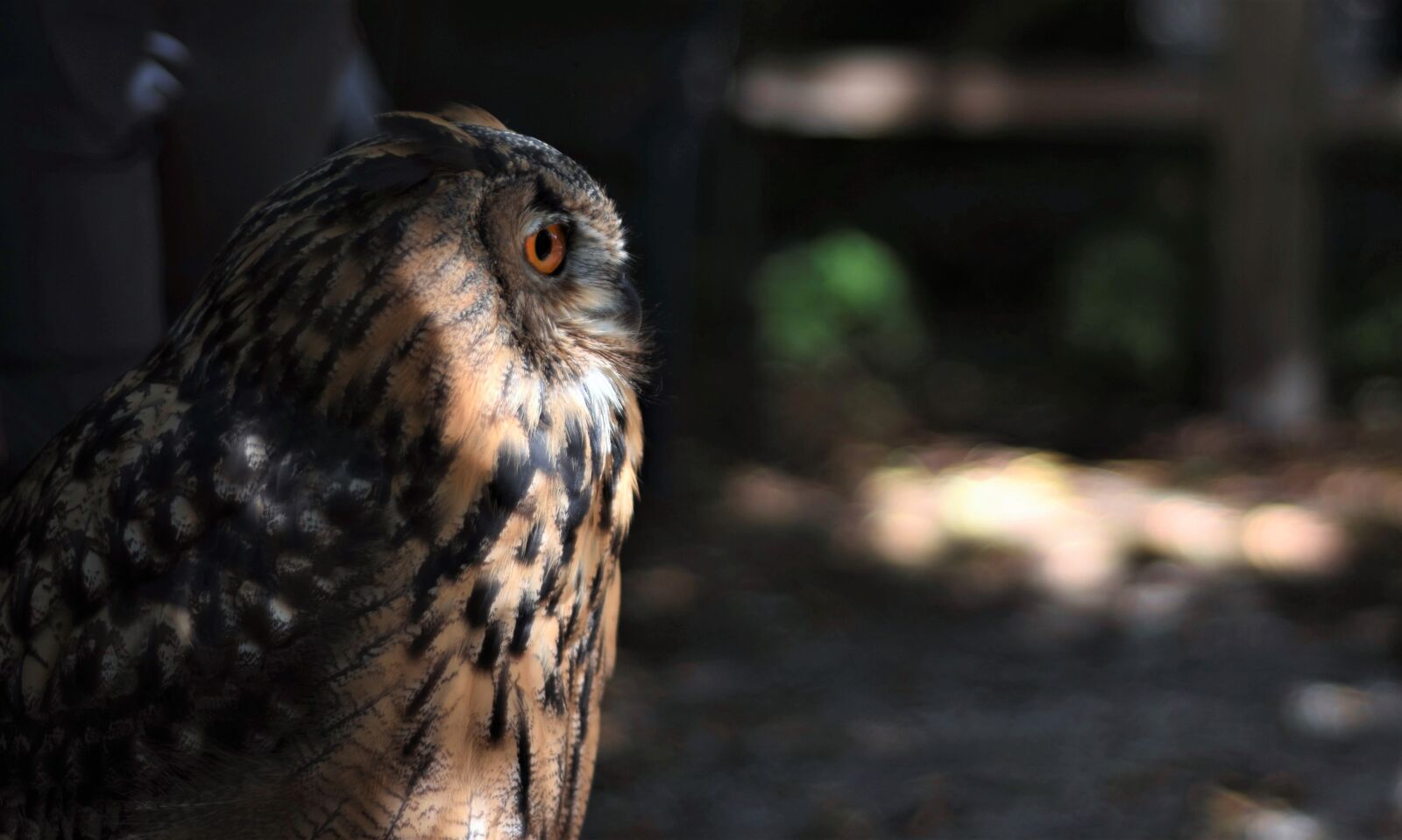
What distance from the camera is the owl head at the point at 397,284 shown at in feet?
4.33

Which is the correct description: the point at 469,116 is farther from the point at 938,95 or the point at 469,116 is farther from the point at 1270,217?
the point at 938,95

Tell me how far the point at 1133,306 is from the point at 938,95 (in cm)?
127

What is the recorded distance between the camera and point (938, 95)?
5.95m

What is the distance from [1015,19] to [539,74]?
18.3ft

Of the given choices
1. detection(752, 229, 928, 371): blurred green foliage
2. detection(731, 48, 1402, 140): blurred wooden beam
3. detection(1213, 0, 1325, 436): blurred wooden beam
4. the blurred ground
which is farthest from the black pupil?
detection(752, 229, 928, 371): blurred green foliage

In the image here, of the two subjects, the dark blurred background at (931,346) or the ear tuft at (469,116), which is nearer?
the ear tuft at (469,116)

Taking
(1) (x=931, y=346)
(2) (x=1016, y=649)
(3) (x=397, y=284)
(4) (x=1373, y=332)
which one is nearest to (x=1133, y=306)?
(4) (x=1373, y=332)

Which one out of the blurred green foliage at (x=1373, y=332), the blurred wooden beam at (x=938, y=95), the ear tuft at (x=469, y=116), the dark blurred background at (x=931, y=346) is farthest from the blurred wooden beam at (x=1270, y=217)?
the ear tuft at (x=469, y=116)

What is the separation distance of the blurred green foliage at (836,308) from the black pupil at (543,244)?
16.0ft

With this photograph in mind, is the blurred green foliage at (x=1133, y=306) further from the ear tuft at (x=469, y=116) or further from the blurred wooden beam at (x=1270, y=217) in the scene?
the ear tuft at (x=469, y=116)

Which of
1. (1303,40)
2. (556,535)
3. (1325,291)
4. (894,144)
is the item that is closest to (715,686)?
(556,535)

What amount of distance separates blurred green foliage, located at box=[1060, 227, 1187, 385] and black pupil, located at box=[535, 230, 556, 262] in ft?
16.6

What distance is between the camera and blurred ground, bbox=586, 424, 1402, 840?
321cm

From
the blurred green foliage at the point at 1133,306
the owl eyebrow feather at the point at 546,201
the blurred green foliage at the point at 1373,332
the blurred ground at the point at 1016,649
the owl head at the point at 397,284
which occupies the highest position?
the blurred green foliage at the point at 1373,332
